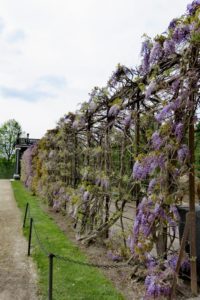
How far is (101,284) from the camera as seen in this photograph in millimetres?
3551

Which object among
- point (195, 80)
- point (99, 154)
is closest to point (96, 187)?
point (99, 154)

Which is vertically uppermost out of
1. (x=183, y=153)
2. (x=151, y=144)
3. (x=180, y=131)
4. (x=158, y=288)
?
(x=180, y=131)

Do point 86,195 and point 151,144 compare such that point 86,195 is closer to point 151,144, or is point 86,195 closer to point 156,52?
point 151,144

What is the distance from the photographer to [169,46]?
3.27m

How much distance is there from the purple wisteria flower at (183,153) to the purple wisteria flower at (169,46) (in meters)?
1.02

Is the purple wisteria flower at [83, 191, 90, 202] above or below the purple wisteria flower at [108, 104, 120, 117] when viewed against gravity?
below

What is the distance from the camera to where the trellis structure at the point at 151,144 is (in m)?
3.07

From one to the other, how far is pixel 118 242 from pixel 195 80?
2.85 m

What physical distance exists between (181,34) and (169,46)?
0.18 meters

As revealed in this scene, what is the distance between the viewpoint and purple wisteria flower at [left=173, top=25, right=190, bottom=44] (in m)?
3.08

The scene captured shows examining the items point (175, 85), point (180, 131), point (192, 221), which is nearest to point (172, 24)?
point (175, 85)

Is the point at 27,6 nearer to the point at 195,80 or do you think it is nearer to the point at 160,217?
the point at 195,80

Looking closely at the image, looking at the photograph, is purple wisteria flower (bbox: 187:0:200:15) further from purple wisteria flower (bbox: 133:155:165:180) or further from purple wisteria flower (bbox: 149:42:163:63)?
purple wisteria flower (bbox: 133:155:165:180)

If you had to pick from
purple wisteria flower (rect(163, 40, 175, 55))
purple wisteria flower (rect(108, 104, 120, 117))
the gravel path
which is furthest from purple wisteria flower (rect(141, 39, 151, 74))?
the gravel path
